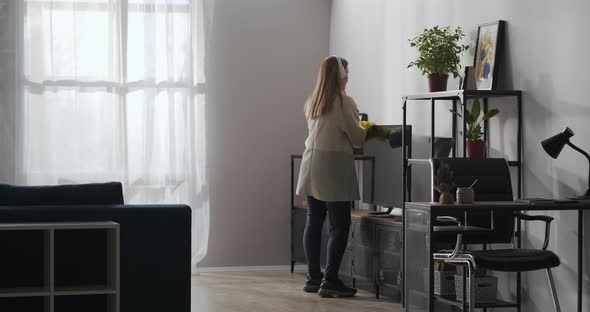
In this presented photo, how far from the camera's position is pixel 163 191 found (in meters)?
7.02

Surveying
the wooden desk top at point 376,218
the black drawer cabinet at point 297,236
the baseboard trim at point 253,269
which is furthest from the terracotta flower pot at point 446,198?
the baseboard trim at point 253,269

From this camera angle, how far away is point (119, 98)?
696cm

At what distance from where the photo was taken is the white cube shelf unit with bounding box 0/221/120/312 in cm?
401

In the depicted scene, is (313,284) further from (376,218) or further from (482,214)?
(482,214)

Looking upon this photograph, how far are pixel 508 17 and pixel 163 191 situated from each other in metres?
3.32

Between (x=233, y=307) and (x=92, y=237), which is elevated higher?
(x=92, y=237)

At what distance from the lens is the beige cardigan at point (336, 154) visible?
5.69 metres

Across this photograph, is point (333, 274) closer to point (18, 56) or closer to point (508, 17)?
point (508, 17)

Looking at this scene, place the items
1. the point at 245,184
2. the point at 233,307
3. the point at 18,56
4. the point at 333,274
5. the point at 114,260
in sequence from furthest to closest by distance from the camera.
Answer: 1. the point at 245,184
2. the point at 18,56
3. the point at 333,274
4. the point at 233,307
5. the point at 114,260

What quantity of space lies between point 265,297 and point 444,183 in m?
2.06

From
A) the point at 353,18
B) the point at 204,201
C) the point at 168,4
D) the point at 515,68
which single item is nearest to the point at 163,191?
the point at 204,201

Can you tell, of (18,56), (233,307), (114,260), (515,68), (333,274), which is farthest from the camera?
(18,56)

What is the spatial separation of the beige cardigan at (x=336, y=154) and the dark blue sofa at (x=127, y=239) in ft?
5.23

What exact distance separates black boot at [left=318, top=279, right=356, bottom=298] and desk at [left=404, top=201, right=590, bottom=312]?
3.44 feet
